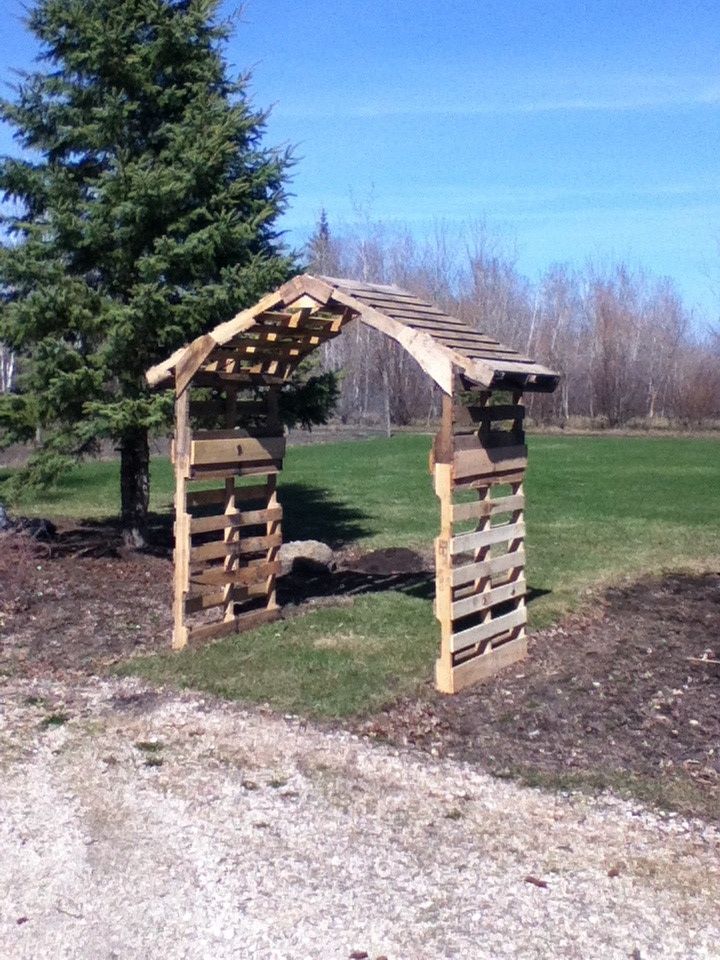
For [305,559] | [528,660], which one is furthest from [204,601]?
[305,559]

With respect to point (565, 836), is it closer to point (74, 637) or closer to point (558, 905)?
point (558, 905)

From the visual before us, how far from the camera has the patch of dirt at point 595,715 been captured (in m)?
5.75

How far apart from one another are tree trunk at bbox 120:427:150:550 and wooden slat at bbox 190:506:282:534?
286cm

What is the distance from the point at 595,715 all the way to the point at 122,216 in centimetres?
698

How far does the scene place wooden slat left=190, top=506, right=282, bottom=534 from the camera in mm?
8422

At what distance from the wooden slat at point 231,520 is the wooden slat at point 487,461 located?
218 cm

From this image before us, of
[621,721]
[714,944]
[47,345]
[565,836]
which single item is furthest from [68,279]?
[714,944]

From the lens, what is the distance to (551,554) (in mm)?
12766

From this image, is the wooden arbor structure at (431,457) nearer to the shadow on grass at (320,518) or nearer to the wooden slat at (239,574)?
the wooden slat at (239,574)

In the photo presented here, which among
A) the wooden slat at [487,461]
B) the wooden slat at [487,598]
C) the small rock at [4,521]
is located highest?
the wooden slat at [487,461]

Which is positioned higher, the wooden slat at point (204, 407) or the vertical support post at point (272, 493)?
the wooden slat at point (204, 407)

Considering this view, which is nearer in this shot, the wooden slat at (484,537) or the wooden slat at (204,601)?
the wooden slat at (484,537)

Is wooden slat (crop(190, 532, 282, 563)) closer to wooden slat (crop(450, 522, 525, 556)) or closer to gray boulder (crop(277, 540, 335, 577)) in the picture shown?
wooden slat (crop(450, 522, 525, 556))

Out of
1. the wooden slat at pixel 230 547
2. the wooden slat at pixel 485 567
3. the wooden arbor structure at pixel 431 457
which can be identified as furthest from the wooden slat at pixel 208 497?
the wooden slat at pixel 485 567
